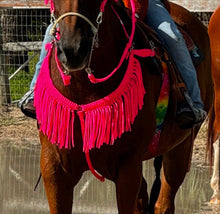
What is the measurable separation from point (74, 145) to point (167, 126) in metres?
1.00

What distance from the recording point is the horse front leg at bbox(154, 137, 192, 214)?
556cm

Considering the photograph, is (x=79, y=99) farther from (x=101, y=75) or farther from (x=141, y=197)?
(x=141, y=197)

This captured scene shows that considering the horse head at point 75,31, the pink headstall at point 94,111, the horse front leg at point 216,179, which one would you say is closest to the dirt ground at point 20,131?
the horse front leg at point 216,179

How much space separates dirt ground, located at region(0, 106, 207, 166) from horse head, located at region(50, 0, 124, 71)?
5.26 meters

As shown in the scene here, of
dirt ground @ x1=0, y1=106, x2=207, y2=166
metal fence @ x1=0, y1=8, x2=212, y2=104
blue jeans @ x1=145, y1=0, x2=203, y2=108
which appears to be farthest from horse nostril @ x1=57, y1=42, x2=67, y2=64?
metal fence @ x1=0, y1=8, x2=212, y2=104

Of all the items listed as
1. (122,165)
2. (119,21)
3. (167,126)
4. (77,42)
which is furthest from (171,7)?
(77,42)

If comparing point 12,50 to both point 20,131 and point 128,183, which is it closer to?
point 20,131

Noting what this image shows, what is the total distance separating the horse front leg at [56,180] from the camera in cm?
416

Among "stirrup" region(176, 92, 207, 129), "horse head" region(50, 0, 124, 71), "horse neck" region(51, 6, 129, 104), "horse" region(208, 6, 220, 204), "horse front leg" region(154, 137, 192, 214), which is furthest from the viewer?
"horse" region(208, 6, 220, 204)

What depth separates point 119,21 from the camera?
4160 millimetres

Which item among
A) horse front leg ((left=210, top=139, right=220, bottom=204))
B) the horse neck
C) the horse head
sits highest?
the horse head

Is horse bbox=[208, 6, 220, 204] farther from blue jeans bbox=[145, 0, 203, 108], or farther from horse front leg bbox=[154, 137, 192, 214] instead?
blue jeans bbox=[145, 0, 203, 108]

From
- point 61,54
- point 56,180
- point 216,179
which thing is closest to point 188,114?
point 56,180

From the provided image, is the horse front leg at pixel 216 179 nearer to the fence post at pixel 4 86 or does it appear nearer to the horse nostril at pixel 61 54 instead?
the horse nostril at pixel 61 54
